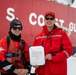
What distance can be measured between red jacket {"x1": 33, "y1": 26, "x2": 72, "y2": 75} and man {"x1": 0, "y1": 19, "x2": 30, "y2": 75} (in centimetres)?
23

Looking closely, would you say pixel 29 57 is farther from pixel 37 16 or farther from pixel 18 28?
pixel 37 16

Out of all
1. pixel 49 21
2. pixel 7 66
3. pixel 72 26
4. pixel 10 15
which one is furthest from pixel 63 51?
pixel 72 26

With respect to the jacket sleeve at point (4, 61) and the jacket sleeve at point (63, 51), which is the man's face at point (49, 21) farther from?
the jacket sleeve at point (4, 61)

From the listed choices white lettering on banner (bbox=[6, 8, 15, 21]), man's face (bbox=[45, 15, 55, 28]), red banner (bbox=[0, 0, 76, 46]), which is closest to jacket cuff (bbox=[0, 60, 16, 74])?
man's face (bbox=[45, 15, 55, 28])

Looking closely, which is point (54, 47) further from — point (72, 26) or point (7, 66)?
point (72, 26)

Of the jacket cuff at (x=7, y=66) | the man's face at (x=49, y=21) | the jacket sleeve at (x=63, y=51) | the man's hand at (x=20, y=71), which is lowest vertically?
the man's hand at (x=20, y=71)

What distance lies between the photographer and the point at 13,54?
7.45 ft

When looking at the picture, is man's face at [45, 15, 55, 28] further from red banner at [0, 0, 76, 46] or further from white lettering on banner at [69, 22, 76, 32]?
white lettering on banner at [69, 22, 76, 32]

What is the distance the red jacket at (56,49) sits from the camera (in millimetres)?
2397

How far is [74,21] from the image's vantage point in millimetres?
6887

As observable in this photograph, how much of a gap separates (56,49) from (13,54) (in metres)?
0.45

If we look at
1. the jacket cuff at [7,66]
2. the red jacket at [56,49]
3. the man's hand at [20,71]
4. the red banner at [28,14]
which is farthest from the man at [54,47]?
the red banner at [28,14]

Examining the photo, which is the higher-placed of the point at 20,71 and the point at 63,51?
the point at 63,51

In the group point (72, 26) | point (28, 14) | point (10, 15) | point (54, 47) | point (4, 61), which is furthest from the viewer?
point (72, 26)
